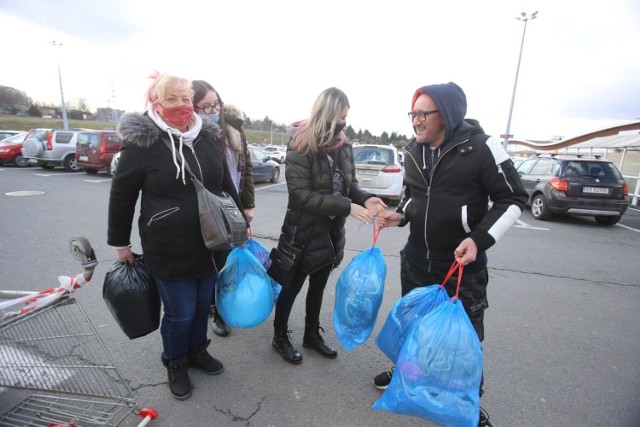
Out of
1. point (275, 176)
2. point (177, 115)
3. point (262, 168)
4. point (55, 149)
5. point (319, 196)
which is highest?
point (177, 115)

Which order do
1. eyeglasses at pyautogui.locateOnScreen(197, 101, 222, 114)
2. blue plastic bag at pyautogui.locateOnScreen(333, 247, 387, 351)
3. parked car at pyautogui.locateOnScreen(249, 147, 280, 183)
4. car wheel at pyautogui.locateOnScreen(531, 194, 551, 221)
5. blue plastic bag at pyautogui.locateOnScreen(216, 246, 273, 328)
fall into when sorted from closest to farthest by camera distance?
blue plastic bag at pyautogui.locateOnScreen(333, 247, 387, 351) < blue plastic bag at pyautogui.locateOnScreen(216, 246, 273, 328) < eyeglasses at pyautogui.locateOnScreen(197, 101, 222, 114) < car wheel at pyautogui.locateOnScreen(531, 194, 551, 221) < parked car at pyautogui.locateOnScreen(249, 147, 280, 183)

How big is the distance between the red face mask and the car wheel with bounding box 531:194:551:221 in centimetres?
894

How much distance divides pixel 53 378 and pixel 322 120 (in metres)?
2.11

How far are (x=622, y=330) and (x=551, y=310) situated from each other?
0.57m

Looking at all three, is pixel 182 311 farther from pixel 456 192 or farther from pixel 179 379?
pixel 456 192

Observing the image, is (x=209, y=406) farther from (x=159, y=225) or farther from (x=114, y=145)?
(x=114, y=145)

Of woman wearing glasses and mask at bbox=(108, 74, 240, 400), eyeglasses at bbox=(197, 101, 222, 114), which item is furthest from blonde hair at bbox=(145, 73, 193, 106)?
eyeglasses at bbox=(197, 101, 222, 114)

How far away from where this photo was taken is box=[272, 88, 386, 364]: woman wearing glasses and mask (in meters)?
2.21

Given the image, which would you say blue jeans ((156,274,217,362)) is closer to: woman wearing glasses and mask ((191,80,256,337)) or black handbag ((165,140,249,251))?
black handbag ((165,140,249,251))

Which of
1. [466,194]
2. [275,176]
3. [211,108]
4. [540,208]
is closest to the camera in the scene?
[466,194]

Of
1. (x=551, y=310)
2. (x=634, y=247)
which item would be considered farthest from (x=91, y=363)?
(x=634, y=247)

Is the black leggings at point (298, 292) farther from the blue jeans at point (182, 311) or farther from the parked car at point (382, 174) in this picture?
the parked car at point (382, 174)

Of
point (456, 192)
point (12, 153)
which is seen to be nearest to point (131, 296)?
point (456, 192)

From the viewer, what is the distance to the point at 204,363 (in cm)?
245
